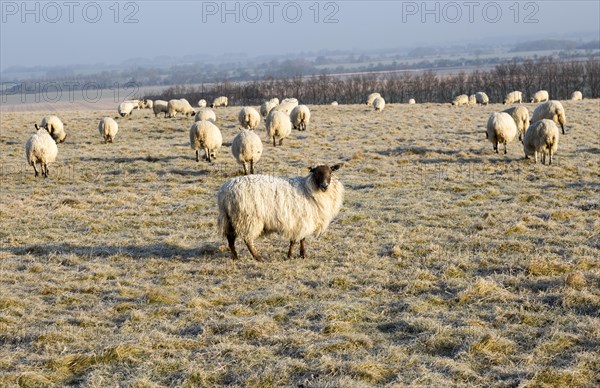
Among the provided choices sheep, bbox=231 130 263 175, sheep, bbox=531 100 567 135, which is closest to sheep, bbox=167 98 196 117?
sheep, bbox=231 130 263 175

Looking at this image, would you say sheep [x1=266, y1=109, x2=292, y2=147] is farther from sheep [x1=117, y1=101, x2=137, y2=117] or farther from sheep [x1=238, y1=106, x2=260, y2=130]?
sheep [x1=117, y1=101, x2=137, y2=117]

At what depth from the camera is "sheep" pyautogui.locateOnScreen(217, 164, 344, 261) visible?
10086mm

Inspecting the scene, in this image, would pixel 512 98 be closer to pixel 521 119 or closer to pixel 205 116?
pixel 521 119

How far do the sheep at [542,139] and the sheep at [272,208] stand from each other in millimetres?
11248

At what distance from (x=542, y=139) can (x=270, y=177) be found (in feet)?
39.4

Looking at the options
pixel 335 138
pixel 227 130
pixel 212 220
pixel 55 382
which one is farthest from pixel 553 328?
pixel 227 130

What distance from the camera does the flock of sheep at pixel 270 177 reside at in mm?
10156

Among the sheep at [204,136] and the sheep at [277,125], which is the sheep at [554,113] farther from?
the sheep at [204,136]

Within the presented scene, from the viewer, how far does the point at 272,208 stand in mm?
10180

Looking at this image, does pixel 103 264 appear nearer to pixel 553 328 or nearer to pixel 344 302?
pixel 344 302

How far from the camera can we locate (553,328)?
6867 millimetres

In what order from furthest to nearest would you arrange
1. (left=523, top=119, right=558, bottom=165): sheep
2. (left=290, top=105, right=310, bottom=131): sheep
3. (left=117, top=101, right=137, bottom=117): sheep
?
(left=117, top=101, right=137, bottom=117): sheep, (left=290, top=105, right=310, bottom=131): sheep, (left=523, top=119, right=558, bottom=165): sheep

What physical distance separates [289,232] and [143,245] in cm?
330

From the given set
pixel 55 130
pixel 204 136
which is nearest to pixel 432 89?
pixel 55 130
